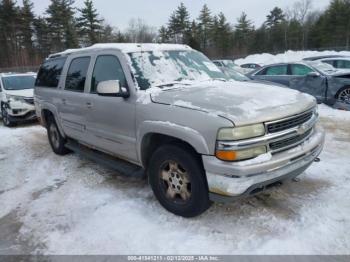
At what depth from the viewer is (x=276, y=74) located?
11305 mm

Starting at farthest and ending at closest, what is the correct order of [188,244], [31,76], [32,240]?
1. [31,76]
2. [32,240]
3. [188,244]

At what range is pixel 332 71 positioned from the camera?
33.8 feet

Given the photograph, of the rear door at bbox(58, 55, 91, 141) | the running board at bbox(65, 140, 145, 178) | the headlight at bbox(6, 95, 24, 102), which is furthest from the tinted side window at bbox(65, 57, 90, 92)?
the headlight at bbox(6, 95, 24, 102)

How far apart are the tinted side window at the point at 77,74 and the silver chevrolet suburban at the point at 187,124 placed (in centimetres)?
2

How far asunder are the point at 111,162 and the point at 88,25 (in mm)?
47404

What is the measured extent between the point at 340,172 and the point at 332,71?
22.7 ft

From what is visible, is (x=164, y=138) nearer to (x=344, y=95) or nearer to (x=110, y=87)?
(x=110, y=87)

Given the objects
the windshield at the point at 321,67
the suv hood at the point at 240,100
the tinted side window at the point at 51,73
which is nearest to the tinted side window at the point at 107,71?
the suv hood at the point at 240,100

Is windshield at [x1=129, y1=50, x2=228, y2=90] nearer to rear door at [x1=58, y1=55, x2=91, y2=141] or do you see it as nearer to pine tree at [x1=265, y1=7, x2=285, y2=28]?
rear door at [x1=58, y1=55, x2=91, y2=141]

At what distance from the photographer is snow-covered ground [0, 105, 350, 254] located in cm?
303

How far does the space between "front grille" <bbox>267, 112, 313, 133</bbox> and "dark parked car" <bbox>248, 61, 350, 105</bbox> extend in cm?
704

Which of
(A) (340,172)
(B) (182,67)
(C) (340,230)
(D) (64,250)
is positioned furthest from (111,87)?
(A) (340,172)

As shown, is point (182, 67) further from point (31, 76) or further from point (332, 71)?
point (31, 76)

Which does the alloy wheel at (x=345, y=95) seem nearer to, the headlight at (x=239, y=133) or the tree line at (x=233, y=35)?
the headlight at (x=239, y=133)
